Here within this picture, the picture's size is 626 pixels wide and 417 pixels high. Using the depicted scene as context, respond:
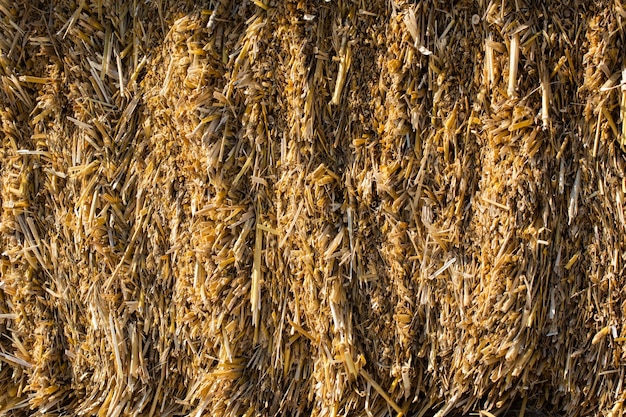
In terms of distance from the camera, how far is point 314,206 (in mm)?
1561

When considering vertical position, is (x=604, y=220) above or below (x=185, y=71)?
below

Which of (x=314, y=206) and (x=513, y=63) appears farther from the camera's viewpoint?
(x=314, y=206)

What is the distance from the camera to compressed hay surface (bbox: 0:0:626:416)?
1.42m

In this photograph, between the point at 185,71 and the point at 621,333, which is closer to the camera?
the point at 621,333

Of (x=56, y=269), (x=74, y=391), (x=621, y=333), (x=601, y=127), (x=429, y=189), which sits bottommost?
(x=74, y=391)

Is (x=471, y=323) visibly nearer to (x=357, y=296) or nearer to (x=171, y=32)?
(x=357, y=296)

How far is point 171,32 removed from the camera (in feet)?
5.39

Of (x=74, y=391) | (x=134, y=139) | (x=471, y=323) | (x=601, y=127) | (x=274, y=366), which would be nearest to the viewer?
(x=601, y=127)

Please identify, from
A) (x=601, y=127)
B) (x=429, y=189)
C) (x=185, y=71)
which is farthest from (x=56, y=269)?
(x=601, y=127)

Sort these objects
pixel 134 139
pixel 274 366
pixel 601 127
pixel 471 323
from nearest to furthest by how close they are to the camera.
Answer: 1. pixel 601 127
2. pixel 471 323
3. pixel 274 366
4. pixel 134 139

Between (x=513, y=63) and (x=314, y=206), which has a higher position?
(x=513, y=63)

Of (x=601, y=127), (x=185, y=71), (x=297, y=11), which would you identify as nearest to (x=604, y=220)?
(x=601, y=127)

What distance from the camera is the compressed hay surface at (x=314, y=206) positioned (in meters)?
1.42

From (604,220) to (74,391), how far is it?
1303 millimetres
